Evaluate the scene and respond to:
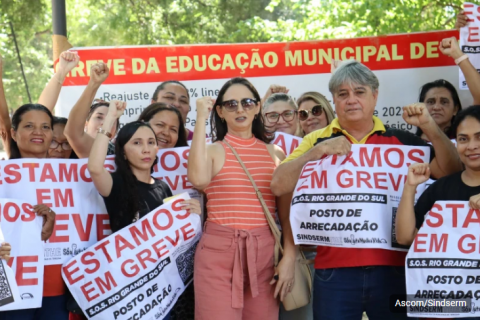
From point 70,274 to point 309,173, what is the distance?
178cm

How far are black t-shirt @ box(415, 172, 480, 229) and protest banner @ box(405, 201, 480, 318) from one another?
59mm

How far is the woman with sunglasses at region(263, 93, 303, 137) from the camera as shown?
5.74 meters

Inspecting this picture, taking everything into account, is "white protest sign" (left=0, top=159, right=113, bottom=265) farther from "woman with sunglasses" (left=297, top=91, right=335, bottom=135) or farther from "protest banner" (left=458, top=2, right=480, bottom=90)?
"protest banner" (left=458, top=2, right=480, bottom=90)

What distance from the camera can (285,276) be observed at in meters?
4.40

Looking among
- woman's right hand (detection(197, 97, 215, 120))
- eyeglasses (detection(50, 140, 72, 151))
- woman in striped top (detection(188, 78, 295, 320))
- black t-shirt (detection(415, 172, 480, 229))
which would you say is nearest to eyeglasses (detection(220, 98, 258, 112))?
woman in striped top (detection(188, 78, 295, 320))

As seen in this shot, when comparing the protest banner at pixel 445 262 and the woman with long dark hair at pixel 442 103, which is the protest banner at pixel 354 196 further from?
Answer: the woman with long dark hair at pixel 442 103

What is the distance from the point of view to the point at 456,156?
421cm

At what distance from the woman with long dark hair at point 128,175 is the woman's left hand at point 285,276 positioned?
72cm

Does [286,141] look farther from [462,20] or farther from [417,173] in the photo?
[462,20]

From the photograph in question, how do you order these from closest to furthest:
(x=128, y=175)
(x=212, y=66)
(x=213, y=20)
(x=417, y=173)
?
(x=417, y=173) < (x=128, y=175) < (x=212, y=66) < (x=213, y=20)

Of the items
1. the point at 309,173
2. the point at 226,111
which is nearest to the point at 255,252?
the point at 309,173

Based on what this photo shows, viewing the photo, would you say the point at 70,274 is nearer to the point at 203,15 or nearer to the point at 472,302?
the point at 472,302

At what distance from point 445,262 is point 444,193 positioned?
42 cm

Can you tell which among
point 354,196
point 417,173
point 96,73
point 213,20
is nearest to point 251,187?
point 354,196
